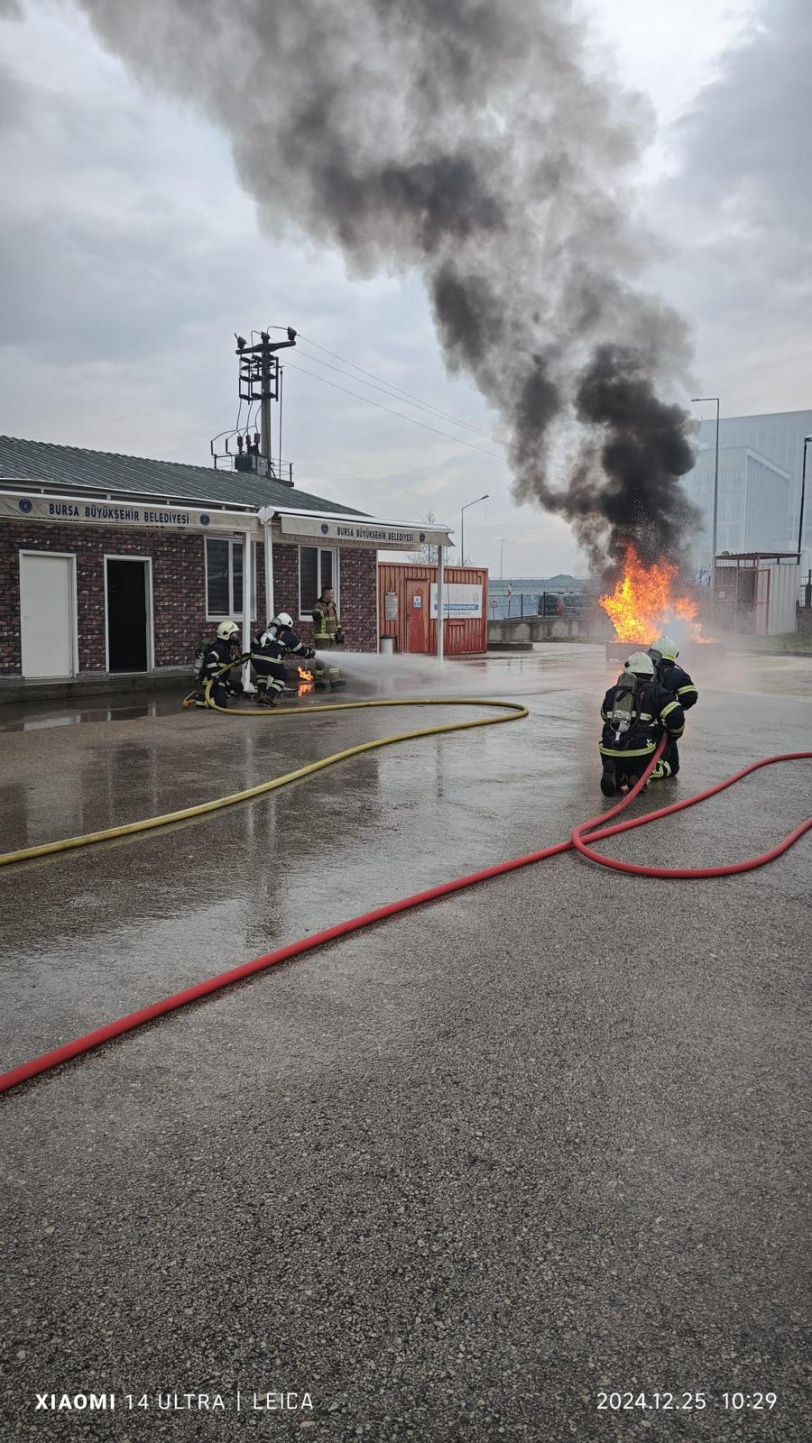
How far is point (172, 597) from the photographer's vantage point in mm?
17922

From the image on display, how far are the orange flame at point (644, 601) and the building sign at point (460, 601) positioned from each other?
388cm

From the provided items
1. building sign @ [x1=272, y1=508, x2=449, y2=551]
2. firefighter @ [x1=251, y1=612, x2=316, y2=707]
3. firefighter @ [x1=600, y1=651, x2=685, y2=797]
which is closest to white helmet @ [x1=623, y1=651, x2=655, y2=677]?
firefighter @ [x1=600, y1=651, x2=685, y2=797]

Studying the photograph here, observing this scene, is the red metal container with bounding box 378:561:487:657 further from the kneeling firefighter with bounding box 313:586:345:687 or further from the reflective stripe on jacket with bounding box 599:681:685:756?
the reflective stripe on jacket with bounding box 599:681:685:756

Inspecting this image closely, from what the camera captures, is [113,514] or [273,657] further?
[113,514]

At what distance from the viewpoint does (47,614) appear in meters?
16.2

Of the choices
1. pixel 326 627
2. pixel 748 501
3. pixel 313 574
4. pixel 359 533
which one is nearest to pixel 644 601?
pixel 313 574

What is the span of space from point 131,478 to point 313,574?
4.61 metres

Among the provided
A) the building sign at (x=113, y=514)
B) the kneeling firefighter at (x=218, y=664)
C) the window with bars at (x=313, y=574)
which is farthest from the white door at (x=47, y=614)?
the window with bars at (x=313, y=574)

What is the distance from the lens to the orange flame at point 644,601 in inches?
1017

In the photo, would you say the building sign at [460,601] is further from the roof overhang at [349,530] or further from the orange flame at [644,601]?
the roof overhang at [349,530]

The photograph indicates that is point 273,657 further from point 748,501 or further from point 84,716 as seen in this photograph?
point 748,501

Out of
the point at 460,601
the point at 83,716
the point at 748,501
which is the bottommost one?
the point at 83,716

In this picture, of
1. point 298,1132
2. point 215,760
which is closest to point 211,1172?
point 298,1132

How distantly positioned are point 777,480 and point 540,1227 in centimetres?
20609
